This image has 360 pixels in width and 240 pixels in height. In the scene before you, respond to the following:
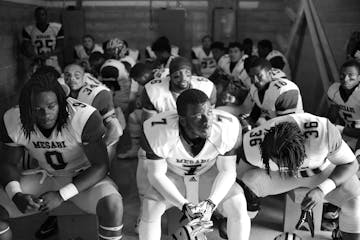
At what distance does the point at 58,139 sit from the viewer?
Result: 7.38 feet

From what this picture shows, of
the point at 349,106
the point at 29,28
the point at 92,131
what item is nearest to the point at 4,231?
the point at 92,131

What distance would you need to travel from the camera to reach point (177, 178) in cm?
237

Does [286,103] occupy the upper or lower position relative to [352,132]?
upper

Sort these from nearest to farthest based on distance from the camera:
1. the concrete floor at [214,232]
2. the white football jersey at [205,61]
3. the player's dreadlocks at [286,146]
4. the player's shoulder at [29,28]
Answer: the player's dreadlocks at [286,146], the concrete floor at [214,232], the player's shoulder at [29,28], the white football jersey at [205,61]

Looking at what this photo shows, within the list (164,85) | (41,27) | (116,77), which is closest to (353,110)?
(164,85)

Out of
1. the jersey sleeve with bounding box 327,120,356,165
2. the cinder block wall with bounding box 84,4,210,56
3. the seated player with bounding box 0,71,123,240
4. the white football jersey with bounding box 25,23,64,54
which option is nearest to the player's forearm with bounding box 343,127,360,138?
the jersey sleeve with bounding box 327,120,356,165

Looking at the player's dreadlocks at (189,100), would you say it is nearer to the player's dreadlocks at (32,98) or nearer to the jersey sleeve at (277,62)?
the player's dreadlocks at (32,98)

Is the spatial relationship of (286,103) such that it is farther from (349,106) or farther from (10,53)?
(10,53)

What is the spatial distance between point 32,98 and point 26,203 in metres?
0.50

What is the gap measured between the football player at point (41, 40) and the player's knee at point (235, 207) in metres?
3.95

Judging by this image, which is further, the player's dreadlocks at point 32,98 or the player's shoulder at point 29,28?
the player's shoulder at point 29,28

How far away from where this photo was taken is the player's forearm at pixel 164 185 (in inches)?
84.0

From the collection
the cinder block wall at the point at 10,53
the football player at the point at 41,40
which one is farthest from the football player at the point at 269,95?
the football player at the point at 41,40

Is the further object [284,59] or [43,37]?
[43,37]
